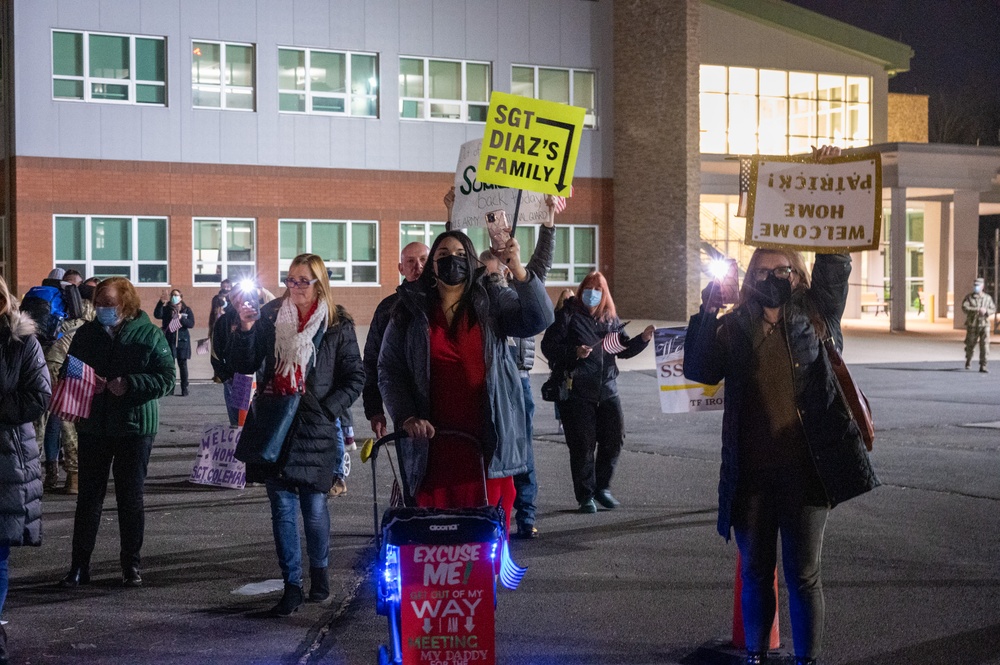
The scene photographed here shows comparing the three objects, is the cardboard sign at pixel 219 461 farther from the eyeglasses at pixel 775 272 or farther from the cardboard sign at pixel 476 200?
the eyeglasses at pixel 775 272

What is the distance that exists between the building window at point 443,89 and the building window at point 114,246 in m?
7.79

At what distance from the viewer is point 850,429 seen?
16.9ft

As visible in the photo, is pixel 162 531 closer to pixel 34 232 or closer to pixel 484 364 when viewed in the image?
pixel 484 364

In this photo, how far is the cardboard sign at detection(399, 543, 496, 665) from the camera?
4742 millimetres

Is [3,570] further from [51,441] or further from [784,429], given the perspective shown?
[51,441]

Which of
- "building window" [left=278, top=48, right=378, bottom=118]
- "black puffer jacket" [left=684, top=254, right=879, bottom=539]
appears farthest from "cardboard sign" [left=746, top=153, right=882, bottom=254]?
"building window" [left=278, top=48, right=378, bottom=118]

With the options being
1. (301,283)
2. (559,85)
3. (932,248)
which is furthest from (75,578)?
(932,248)

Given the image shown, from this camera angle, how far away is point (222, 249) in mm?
33656

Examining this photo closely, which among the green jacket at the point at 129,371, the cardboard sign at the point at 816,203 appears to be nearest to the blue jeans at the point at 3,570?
the green jacket at the point at 129,371

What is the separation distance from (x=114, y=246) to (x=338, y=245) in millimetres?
6034

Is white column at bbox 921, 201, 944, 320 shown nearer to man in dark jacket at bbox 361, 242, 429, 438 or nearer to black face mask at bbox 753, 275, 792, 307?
man in dark jacket at bbox 361, 242, 429, 438

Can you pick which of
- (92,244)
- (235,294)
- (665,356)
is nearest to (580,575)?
(665,356)

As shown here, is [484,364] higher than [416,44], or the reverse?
[416,44]

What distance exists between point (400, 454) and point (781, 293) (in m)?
1.76
